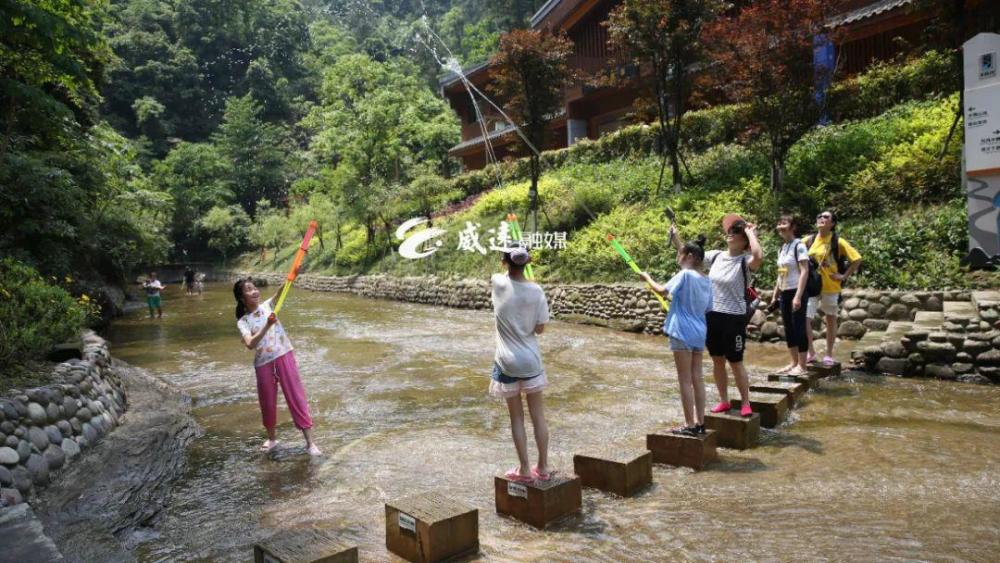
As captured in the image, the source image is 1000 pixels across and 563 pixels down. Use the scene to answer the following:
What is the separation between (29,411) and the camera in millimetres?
5379

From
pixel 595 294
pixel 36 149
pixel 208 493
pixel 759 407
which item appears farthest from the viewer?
pixel 595 294

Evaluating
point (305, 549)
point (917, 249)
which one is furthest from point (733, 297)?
point (917, 249)

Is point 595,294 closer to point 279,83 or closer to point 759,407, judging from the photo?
point 759,407

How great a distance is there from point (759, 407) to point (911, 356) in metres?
3.20

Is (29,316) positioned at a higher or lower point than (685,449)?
higher

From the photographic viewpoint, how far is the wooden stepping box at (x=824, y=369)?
7422 millimetres

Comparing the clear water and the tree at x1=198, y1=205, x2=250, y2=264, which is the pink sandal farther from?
the tree at x1=198, y1=205, x2=250, y2=264

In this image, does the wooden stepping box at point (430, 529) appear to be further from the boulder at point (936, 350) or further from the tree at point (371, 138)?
the tree at point (371, 138)

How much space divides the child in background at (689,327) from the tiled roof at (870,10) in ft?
43.6

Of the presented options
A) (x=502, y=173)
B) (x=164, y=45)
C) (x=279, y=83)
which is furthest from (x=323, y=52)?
(x=502, y=173)

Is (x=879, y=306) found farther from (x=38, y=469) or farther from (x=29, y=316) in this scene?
(x=29, y=316)

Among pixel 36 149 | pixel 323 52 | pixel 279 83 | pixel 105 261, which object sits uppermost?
pixel 323 52

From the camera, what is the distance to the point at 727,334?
17.5ft

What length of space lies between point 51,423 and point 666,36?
584 inches
